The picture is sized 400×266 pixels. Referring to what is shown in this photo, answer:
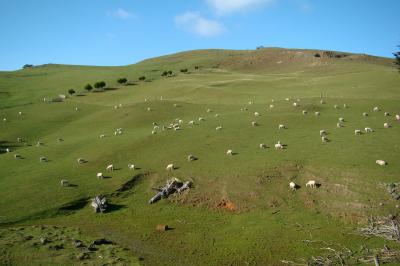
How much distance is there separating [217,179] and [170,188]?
3.06 metres

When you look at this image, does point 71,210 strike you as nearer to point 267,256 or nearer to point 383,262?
point 267,256

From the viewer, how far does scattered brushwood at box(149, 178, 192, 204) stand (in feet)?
89.1

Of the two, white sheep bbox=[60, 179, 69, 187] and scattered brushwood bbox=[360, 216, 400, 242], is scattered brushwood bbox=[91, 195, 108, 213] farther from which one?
scattered brushwood bbox=[360, 216, 400, 242]

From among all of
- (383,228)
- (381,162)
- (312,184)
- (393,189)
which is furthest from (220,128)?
(383,228)

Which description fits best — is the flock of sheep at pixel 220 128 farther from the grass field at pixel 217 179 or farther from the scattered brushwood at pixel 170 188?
the scattered brushwood at pixel 170 188

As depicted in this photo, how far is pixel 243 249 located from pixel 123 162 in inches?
596

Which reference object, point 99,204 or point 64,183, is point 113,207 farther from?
point 64,183

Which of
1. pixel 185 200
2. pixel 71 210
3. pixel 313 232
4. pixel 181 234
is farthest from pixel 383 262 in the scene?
pixel 71 210

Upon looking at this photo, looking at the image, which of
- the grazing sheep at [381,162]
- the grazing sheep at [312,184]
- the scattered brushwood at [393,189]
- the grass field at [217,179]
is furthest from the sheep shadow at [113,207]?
the grazing sheep at [381,162]

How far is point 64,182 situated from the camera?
97.9ft

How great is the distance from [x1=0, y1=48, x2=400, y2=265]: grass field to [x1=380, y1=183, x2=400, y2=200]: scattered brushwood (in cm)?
34

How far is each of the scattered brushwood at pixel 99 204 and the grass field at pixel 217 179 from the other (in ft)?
1.61

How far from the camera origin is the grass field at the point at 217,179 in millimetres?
21297

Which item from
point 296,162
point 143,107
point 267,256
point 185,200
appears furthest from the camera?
point 143,107
